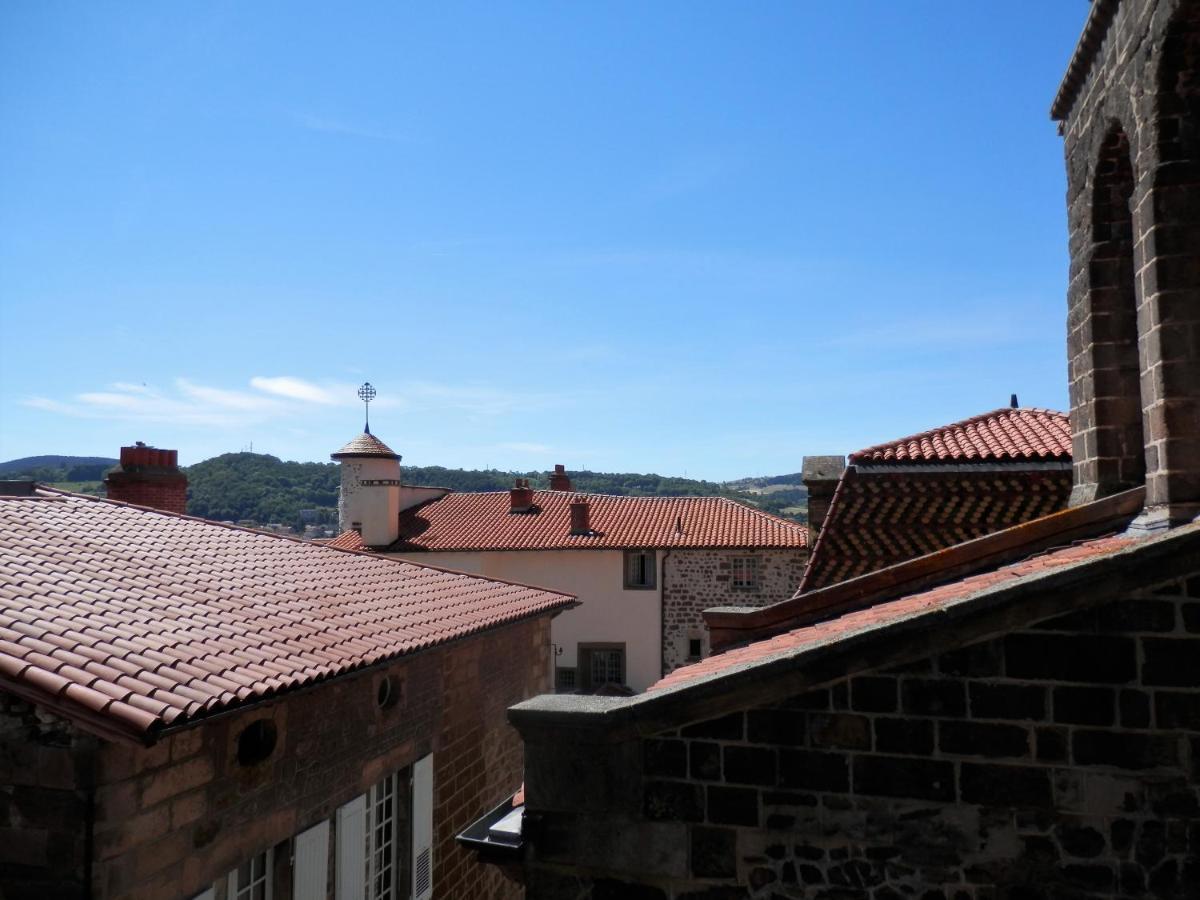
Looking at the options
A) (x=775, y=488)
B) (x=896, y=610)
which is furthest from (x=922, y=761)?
(x=775, y=488)

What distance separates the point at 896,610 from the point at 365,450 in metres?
27.3

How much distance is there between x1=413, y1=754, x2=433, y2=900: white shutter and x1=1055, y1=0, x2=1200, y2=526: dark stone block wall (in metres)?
6.04

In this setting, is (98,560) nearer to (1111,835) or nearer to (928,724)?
(928,724)

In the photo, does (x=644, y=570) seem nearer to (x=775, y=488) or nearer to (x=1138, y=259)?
(x=1138, y=259)

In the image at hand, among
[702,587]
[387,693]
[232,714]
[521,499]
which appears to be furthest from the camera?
[521,499]

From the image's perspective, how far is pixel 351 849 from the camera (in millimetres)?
7168

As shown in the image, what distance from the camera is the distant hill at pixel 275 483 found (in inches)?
2441

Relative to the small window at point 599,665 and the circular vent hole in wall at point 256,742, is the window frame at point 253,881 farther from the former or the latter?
the small window at point 599,665

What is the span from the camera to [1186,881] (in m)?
3.68

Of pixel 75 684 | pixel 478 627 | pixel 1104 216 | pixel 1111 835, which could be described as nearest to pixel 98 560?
pixel 75 684

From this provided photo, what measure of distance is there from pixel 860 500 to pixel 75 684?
7.53 meters

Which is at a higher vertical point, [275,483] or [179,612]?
[275,483]

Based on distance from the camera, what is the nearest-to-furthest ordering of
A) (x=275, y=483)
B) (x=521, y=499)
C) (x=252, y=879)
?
1. (x=252, y=879)
2. (x=521, y=499)
3. (x=275, y=483)

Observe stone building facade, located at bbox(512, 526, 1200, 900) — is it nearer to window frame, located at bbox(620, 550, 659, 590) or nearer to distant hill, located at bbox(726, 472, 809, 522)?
window frame, located at bbox(620, 550, 659, 590)
